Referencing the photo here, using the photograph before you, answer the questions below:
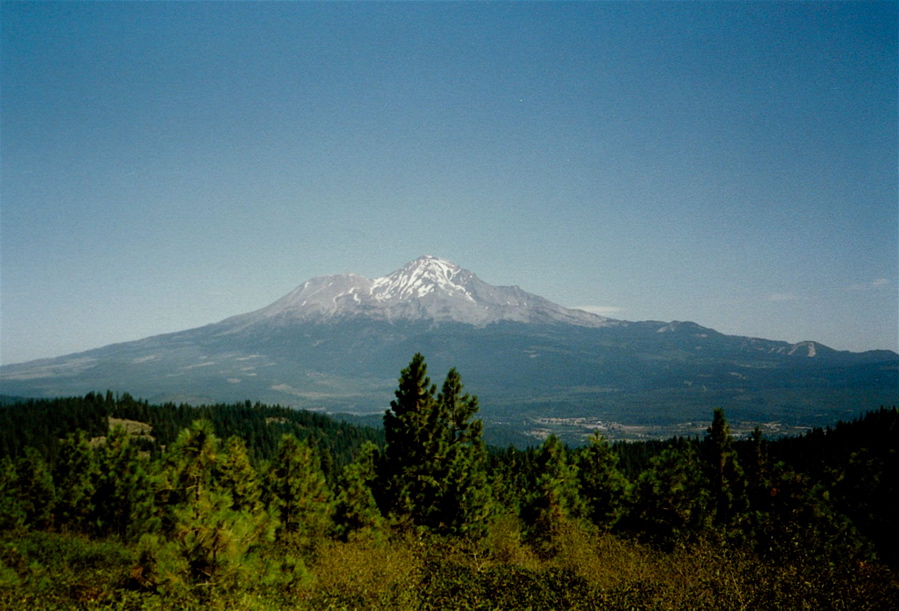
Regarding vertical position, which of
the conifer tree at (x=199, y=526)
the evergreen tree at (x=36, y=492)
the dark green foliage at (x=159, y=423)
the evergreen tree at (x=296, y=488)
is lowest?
the dark green foliage at (x=159, y=423)

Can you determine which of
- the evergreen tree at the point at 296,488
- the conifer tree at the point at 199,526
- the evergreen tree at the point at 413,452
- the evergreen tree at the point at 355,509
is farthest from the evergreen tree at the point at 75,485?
the conifer tree at the point at 199,526

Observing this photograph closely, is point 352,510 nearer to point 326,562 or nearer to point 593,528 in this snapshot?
point 326,562

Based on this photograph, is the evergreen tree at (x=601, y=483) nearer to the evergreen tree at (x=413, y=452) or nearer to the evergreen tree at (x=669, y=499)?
the evergreen tree at (x=669, y=499)

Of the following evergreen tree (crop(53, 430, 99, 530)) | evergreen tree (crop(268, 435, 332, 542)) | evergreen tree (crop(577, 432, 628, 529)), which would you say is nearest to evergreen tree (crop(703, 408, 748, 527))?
evergreen tree (crop(577, 432, 628, 529))

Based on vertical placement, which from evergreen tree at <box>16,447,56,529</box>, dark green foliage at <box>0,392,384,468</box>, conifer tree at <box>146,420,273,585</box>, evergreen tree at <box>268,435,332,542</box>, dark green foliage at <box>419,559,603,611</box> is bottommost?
dark green foliage at <box>0,392,384,468</box>

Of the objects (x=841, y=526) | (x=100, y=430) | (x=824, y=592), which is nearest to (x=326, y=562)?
(x=824, y=592)

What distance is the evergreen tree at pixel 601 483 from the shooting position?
28.4 meters

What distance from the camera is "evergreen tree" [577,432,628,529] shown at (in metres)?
28.4

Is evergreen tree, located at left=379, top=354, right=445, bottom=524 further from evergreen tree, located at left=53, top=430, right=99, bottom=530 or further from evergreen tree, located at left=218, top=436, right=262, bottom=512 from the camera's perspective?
evergreen tree, located at left=53, top=430, right=99, bottom=530

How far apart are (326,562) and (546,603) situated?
7.53 metres

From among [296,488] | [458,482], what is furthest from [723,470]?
[296,488]

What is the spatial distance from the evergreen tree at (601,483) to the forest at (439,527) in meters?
0.12

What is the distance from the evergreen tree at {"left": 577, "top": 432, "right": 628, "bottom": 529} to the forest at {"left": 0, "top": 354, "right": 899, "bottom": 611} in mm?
123

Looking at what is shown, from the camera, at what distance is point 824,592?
10.1m
